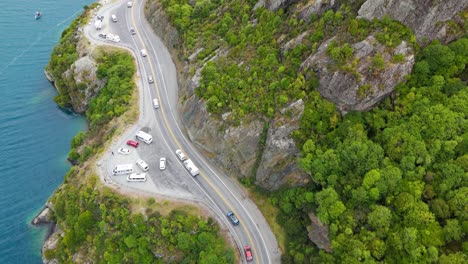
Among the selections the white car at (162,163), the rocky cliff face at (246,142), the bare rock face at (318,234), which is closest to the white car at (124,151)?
the white car at (162,163)

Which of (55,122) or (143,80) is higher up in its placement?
(143,80)

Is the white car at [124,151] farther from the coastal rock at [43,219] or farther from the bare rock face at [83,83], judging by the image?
the bare rock face at [83,83]

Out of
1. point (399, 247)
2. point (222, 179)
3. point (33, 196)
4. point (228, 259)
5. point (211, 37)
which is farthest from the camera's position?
point (211, 37)

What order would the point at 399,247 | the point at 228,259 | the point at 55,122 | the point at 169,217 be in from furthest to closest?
the point at 55,122 → the point at 169,217 → the point at 228,259 → the point at 399,247

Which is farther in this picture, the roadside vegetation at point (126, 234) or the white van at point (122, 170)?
the white van at point (122, 170)

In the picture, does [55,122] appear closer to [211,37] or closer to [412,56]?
[211,37]

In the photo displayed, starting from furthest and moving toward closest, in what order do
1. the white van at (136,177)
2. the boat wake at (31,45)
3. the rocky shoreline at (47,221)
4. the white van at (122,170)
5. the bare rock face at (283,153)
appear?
the boat wake at (31,45)
the rocky shoreline at (47,221)
the white van at (122,170)
the white van at (136,177)
the bare rock face at (283,153)

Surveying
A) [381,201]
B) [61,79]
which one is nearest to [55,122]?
[61,79]

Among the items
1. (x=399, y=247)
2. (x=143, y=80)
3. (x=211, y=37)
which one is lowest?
(x=399, y=247)
